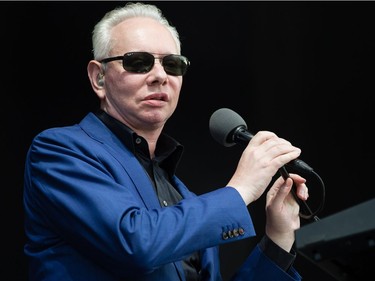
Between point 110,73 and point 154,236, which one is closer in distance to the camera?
point 154,236

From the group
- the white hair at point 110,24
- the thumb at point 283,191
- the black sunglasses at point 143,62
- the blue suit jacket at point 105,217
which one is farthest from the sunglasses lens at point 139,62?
the thumb at point 283,191

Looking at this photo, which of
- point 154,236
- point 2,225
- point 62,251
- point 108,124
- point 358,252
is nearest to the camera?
point 358,252

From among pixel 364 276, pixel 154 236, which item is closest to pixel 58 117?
pixel 154 236

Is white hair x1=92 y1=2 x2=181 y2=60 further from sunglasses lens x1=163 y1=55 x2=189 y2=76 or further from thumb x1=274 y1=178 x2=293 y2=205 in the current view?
thumb x1=274 y1=178 x2=293 y2=205

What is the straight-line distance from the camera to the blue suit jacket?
155 centimetres

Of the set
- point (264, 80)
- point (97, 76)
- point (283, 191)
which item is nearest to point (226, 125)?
point (283, 191)

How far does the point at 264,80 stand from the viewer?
316 centimetres

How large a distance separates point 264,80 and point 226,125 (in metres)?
1.36

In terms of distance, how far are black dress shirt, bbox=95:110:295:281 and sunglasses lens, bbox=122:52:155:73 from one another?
0.17 metres

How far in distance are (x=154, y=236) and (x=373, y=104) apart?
1.78 metres

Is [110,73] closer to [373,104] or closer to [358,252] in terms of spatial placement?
[358,252]

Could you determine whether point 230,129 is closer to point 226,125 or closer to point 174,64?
point 226,125

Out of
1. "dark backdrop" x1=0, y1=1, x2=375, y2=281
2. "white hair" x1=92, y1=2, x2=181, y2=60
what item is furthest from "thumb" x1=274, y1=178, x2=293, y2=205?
"dark backdrop" x1=0, y1=1, x2=375, y2=281

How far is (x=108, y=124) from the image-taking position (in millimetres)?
2004
